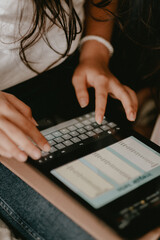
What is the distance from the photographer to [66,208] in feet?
1.36

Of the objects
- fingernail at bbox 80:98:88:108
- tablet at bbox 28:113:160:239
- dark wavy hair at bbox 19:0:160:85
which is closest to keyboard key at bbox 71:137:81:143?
tablet at bbox 28:113:160:239

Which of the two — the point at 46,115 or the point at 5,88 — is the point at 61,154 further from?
the point at 5,88

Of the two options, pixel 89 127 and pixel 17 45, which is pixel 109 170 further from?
pixel 17 45

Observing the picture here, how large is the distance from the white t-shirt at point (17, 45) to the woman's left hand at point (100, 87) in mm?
72

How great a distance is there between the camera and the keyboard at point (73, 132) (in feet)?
1.71

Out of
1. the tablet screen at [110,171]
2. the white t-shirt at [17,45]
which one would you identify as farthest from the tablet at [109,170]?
the white t-shirt at [17,45]

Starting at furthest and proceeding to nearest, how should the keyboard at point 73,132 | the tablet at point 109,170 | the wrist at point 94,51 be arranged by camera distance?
1. the wrist at point 94,51
2. the keyboard at point 73,132
3. the tablet at point 109,170

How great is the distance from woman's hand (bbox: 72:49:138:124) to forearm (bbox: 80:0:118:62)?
4 cm

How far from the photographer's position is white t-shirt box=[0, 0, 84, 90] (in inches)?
22.1

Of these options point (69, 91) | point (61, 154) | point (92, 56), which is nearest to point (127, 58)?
point (92, 56)

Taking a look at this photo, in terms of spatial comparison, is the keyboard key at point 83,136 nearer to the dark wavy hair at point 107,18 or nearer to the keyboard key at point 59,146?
the keyboard key at point 59,146

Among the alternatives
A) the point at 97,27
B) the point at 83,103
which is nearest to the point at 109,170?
the point at 83,103

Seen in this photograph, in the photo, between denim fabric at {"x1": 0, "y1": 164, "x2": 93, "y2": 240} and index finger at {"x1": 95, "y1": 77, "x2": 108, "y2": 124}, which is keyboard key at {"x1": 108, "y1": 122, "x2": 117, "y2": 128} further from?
denim fabric at {"x1": 0, "y1": 164, "x2": 93, "y2": 240}

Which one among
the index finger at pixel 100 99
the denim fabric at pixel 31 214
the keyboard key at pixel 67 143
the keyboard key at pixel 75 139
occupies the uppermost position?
the index finger at pixel 100 99
